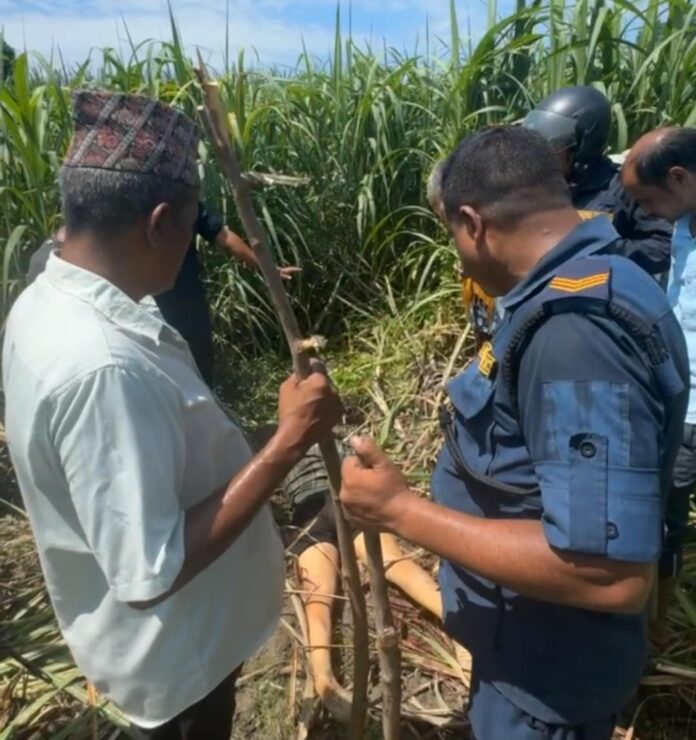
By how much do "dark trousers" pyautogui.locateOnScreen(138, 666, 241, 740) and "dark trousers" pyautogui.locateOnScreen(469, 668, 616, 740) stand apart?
51cm

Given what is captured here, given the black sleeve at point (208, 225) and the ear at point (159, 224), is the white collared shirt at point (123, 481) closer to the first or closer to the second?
the ear at point (159, 224)

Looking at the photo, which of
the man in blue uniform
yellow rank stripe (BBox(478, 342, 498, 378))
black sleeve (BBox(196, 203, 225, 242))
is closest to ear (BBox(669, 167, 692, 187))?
the man in blue uniform

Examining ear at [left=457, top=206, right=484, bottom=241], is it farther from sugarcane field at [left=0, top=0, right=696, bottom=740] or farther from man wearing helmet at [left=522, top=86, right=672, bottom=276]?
man wearing helmet at [left=522, top=86, right=672, bottom=276]

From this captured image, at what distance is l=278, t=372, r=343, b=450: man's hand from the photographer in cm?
132

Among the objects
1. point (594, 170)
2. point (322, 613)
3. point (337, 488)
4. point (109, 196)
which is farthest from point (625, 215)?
point (109, 196)

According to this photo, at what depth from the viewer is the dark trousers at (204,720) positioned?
1592mm

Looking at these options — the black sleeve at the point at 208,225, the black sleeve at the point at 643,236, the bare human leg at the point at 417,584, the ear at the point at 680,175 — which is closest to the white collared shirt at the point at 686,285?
the ear at the point at 680,175

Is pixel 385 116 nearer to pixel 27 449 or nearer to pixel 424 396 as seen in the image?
pixel 424 396

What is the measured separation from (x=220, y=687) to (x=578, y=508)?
92cm

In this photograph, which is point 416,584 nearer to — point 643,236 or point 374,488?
point 643,236

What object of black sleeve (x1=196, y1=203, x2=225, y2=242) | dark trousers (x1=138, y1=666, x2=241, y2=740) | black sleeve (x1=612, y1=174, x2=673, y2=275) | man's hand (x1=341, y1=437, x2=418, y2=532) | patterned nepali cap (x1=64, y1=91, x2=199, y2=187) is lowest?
dark trousers (x1=138, y1=666, x2=241, y2=740)

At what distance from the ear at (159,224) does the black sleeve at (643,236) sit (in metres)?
1.72

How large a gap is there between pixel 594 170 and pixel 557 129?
201 mm

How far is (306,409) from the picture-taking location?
4.35ft
